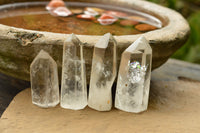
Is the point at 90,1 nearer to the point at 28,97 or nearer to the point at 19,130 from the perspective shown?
the point at 28,97

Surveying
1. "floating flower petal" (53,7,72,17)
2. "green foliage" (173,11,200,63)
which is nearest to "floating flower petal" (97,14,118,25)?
"floating flower petal" (53,7,72,17)

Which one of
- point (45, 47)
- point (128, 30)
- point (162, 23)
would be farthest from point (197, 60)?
point (45, 47)

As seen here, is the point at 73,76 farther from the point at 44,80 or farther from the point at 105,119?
the point at 105,119

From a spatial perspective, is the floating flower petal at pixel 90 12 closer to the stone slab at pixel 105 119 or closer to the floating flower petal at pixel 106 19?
the floating flower petal at pixel 106 19

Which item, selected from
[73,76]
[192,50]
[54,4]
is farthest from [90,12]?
[192,50]

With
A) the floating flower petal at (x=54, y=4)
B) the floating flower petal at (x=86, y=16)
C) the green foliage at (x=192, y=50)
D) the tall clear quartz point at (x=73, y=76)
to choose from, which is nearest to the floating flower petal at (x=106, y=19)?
the floating flower petal at (x=86, y=16)

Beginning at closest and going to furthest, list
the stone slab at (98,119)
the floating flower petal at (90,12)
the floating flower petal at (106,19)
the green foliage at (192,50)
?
the stone slab at (98,119), the floating flower petal at (106,19), the floating flower petal at (90,12), the green foliage at (192,50)

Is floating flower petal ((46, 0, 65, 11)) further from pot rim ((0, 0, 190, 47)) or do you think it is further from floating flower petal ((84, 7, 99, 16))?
pot rim ((0, 0, 190, 47))
